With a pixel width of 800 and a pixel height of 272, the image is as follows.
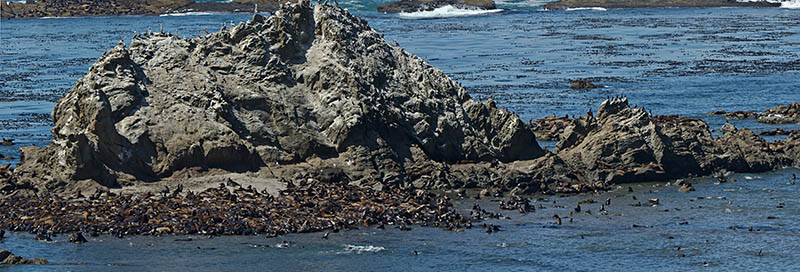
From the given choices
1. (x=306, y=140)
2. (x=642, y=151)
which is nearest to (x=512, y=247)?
(x=306, y=140)

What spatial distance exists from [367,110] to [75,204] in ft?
35.2

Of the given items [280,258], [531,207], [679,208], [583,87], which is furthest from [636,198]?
[583,87]

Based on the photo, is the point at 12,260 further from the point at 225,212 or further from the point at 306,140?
the point at 306,140

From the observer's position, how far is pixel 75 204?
107 feet

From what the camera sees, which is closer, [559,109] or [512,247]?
[512,247]

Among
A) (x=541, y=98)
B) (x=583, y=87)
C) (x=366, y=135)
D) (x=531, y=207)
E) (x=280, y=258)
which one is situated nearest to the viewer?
(x=280, y=258)

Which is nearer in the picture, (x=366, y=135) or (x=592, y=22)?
(x=366, y=135)

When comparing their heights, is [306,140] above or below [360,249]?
above

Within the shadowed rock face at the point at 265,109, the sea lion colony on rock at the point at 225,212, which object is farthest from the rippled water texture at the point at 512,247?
the shadowed rock face at the point at 265,109

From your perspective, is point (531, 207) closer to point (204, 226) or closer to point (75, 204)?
point (204, 226)

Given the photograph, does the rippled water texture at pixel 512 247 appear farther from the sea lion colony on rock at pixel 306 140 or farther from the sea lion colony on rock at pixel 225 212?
the sea lion colony on rock at pixel 306 140

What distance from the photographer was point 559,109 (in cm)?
6053

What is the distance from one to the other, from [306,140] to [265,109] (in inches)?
75.0

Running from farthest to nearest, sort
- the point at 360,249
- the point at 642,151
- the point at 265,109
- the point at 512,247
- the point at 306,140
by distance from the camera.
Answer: the point at 642,151 → the point at 265,109 → the point at 306,140 → the point at 512,247 → the point at 360,249
